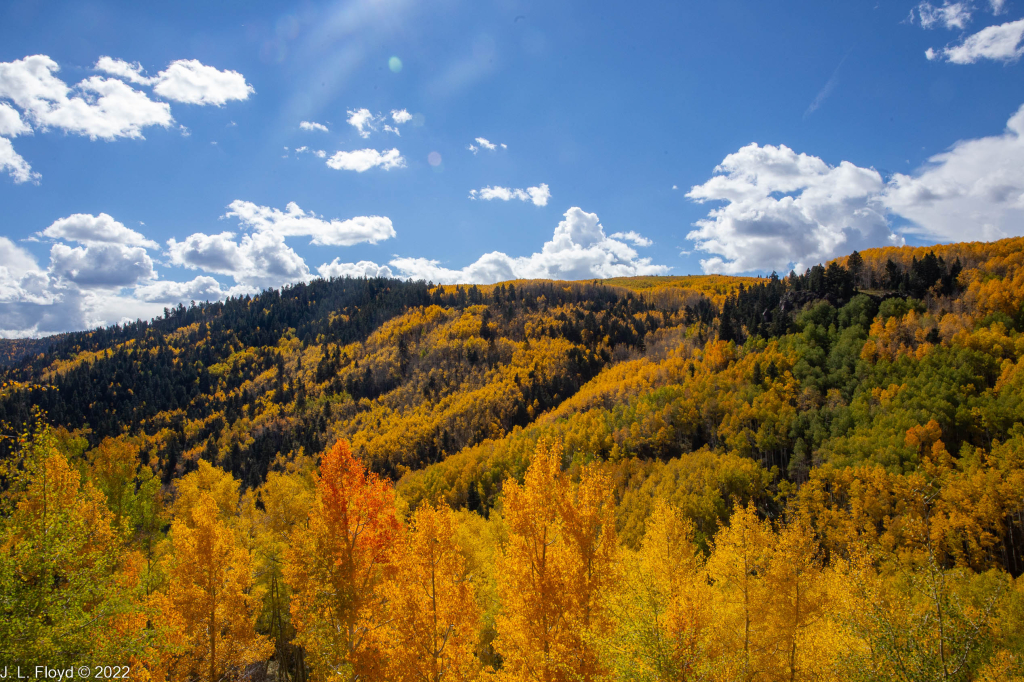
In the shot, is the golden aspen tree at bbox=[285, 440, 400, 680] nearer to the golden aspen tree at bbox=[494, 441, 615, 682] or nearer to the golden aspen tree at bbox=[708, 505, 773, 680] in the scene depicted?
the golden aspen tree at bbox=[494, 441, 615, 682]

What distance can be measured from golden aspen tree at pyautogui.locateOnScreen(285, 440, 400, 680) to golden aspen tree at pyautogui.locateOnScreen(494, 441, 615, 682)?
5.15m

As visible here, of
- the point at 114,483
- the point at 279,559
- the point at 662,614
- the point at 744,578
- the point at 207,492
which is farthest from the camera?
the point at 114,483

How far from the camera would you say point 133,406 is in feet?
575

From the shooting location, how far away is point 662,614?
15211 mm

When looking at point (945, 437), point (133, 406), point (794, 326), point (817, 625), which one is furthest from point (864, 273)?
point (133, 406)

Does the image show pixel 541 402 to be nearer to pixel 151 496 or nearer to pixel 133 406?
pixel 151 496

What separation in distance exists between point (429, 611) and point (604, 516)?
728 cm

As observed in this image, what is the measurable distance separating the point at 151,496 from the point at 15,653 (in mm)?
56757

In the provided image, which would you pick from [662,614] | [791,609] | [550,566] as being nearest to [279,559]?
[550,566]

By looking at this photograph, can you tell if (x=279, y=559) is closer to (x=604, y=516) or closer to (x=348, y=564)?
(x=348, y=564)

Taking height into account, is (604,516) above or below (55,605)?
above

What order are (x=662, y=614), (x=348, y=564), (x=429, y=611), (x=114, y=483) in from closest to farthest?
1. (x=662, y=614)
2. (x=429, y=611)
3. (x=348, y=564)
4. (x=114, y=483)

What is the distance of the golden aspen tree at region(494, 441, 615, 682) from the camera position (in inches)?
610

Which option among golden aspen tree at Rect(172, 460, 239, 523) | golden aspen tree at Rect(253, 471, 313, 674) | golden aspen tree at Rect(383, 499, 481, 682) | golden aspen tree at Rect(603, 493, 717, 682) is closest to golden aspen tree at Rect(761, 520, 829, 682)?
golden aspen tree at Rect(603, 493, 717, 682)
